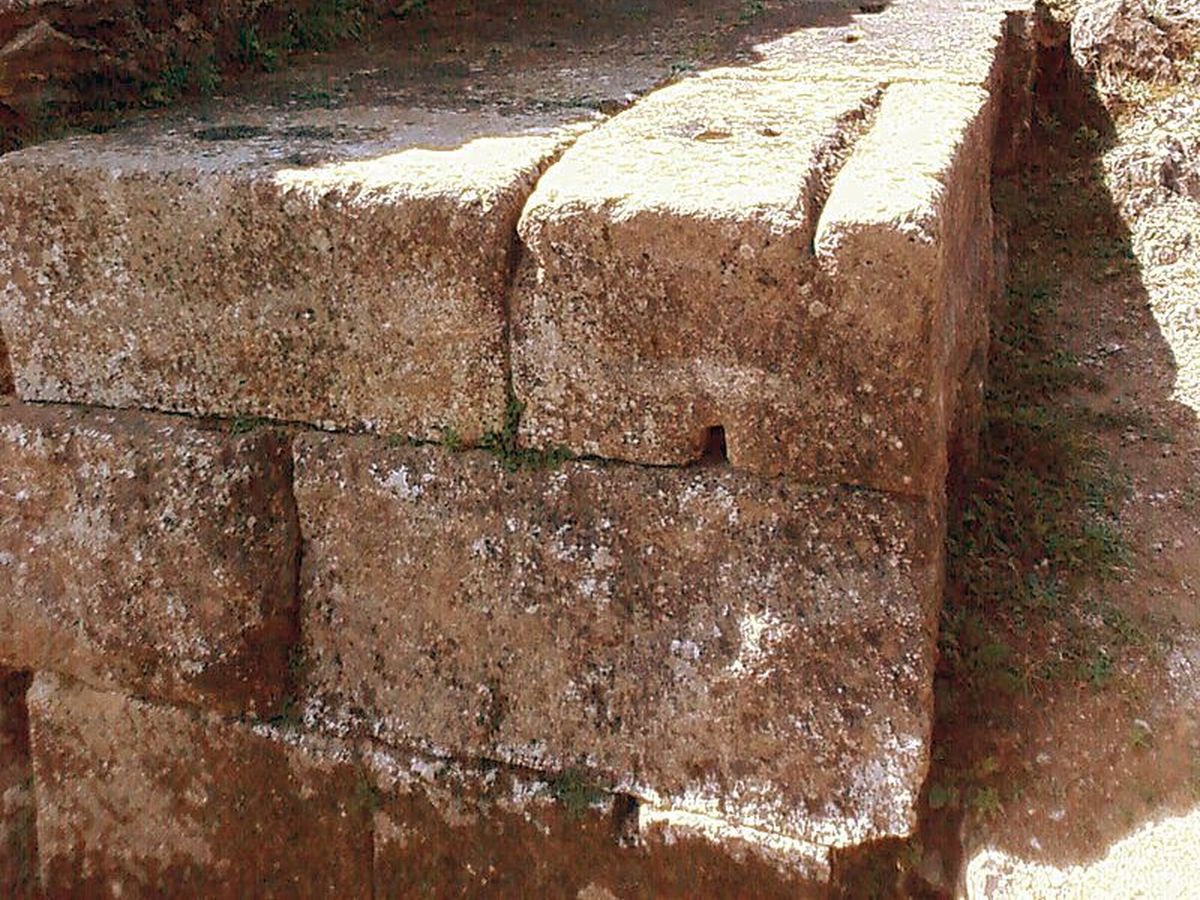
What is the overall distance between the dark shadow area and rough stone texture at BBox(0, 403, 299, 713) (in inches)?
51.1

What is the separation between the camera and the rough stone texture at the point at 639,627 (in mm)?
2123

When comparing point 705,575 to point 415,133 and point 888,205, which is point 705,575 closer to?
point 888,205

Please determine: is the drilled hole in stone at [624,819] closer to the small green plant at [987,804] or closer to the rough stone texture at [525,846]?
the rough stone texture at [525,846]

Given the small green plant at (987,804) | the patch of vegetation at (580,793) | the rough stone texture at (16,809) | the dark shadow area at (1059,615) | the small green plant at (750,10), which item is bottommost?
the rough stone texture at (16,809)

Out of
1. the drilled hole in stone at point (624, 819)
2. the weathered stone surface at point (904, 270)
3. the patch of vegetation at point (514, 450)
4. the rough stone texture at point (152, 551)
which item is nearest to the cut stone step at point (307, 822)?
the drilled hole in stone at point (624, 819)

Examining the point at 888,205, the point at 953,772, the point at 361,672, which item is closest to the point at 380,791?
the point at 361,672

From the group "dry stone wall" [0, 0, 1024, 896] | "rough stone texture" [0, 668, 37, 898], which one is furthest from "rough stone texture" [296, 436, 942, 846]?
"rough stone texture" [0, 668, 37, 898]

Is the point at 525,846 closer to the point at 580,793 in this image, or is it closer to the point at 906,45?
the point at 580,793

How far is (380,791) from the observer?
2.51m

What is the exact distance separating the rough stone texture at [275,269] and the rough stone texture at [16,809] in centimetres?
86

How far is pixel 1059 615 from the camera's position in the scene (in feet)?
8.25

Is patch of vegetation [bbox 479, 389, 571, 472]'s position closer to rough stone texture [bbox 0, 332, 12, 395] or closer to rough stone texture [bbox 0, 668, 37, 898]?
rough stone texture [bbox 0, 332, 12, 395]

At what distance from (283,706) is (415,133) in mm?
1257

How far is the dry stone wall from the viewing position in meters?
2.09
